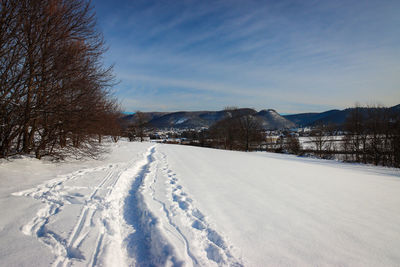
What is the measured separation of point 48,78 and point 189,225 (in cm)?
544

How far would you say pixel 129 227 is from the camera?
271 centimetres

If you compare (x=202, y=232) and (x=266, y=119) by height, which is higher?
(x=266, y=119)

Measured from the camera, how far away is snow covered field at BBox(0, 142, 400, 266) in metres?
2.01

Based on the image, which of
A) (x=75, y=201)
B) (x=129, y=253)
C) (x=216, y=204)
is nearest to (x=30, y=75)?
(x=75, y=201)

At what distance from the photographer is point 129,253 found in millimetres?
2146

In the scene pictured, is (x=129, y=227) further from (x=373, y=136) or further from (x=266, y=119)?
(x=266, y=119)

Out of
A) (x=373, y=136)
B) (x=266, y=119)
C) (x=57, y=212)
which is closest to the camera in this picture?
(x=57, y=212)

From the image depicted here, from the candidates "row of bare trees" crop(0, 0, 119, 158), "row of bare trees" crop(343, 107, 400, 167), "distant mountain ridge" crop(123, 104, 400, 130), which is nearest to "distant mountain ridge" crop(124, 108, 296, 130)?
"distant mountain ridge" crop(123, 104, 400, 130)

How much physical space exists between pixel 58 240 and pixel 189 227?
5.39 feet

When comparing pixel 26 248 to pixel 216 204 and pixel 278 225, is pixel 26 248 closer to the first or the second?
pixel 216 204

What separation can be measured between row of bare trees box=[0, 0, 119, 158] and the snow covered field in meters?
1.60

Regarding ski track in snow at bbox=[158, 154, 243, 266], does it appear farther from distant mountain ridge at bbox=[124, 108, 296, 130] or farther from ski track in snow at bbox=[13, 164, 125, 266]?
distant mountain ridge at bbox=[124, 108, 296, 130]

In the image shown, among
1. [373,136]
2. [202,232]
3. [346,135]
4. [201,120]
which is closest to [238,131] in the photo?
[346,135]

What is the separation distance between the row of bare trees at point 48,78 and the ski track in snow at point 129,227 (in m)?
2.34
